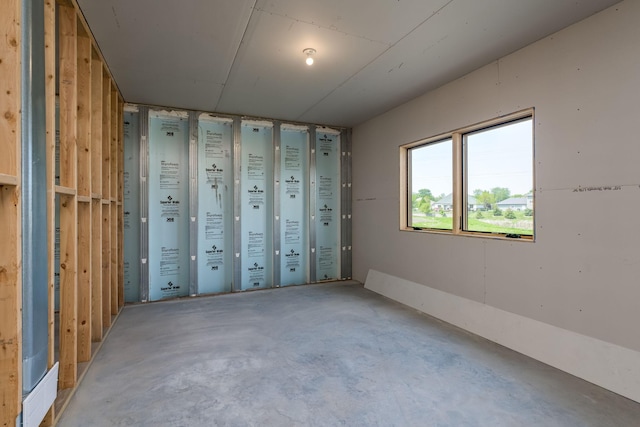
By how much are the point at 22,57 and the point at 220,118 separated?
11.3 feet

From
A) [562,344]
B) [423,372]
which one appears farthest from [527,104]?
[423,372]

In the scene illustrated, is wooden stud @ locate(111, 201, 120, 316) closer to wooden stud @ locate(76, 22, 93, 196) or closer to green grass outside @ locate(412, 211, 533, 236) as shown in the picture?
wooden stud @ locate(76, 22, 93, 196)

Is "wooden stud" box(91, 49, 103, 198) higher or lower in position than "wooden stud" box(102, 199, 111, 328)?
higher

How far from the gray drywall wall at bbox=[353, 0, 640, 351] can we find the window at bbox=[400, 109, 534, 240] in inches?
7.5

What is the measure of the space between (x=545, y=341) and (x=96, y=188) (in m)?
4.23

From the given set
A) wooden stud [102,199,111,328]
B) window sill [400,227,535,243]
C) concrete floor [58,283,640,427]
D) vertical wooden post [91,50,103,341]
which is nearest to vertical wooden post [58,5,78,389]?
concrete floor [58,283,640,427]

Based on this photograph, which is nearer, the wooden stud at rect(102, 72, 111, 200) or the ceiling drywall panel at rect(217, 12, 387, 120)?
the ceiling drywall panel at rect(217, 12, 387, 120)

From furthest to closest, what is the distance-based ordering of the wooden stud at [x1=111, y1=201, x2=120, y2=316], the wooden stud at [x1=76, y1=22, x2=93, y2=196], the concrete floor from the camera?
the wooden stud at [x1=111, y1=201, x2=120, y2=316] < the wooden stud at [x1=76, y1=22, x2=93, y2=196] < the concrete floor

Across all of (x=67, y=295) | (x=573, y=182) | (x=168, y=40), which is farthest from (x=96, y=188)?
(x=573, y=182)

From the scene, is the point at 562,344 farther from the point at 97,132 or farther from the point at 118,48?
the point at 118,48

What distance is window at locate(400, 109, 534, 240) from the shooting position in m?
3.09

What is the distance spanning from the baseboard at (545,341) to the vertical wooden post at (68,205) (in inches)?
139

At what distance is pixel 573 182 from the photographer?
2574 mm

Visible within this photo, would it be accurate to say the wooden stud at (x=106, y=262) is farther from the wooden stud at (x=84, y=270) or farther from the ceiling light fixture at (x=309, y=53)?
the ceiling light fixture at (x=309, y=53)
